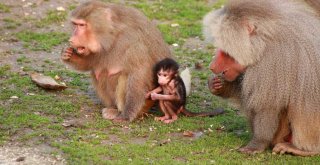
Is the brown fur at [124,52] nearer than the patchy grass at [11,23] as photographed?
Yes

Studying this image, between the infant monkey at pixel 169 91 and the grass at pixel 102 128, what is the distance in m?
0.18

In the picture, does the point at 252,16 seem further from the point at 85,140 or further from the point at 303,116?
the point at 85,140

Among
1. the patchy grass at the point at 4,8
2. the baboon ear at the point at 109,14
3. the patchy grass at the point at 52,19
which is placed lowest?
the patchy grass at the point at 52,19

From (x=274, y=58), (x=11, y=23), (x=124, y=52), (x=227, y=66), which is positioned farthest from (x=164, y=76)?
(x=11, y=23)

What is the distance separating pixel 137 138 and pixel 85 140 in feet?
2.13

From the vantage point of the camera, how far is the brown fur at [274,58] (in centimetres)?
754

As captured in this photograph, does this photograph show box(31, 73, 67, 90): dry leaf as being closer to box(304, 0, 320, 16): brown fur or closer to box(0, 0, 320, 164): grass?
box(0, 0, 320, 164): grass

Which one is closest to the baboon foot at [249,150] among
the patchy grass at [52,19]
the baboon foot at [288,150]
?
the baboon foot at [288,150]

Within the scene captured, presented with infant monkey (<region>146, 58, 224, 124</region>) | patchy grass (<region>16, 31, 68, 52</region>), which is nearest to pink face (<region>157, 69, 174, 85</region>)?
infant monkey (<region>146, 58, 224, 124</region>)

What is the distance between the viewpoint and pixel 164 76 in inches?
356

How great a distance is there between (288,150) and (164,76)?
197 cm

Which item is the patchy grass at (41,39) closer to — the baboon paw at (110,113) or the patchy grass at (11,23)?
the patchy grass at (11,23)

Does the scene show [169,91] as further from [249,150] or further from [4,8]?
[4,8]

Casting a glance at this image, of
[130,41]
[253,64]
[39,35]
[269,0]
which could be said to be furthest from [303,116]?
[39,35]
